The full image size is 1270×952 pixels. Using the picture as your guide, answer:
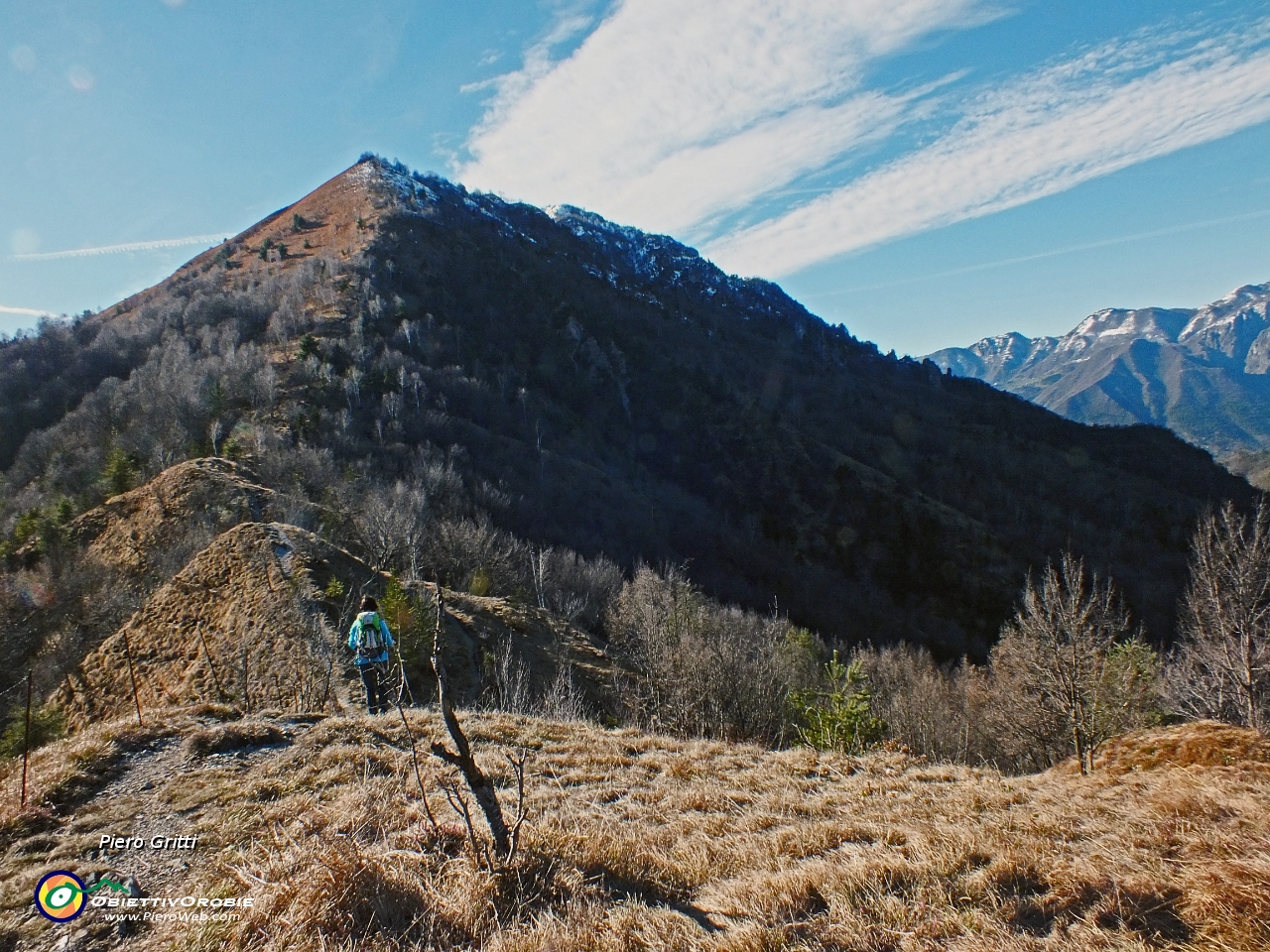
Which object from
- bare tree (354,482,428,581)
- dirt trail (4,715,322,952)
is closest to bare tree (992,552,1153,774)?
dirt trail (4,715,322,952)

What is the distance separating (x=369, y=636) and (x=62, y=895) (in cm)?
563

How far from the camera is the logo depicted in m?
3.45

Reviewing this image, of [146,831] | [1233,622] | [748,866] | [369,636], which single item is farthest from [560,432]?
[748,866]

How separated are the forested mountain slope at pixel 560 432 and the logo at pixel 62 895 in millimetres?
24728

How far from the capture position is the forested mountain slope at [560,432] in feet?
181

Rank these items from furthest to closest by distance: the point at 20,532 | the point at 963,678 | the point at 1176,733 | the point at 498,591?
1. the point at 963,678
2. the point at 498,591
3. the point at 20,532
4. the point at 1176,733

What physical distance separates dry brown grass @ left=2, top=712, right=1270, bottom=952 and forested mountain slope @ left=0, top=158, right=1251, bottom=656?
2386 cm

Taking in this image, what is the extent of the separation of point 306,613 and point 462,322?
91.8 metres

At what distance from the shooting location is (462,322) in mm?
99500

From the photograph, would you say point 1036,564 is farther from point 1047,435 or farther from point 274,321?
point 274,321

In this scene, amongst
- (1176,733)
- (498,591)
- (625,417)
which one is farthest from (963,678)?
(625,417)

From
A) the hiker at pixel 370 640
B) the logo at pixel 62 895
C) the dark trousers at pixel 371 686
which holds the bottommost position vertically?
the dark trousers at pixel 371 686

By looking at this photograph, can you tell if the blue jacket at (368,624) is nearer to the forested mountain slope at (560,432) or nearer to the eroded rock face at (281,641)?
the eroded rock face at (281,641)

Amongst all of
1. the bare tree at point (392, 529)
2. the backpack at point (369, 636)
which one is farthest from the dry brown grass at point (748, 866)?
the bare tree at point (392, 529)
